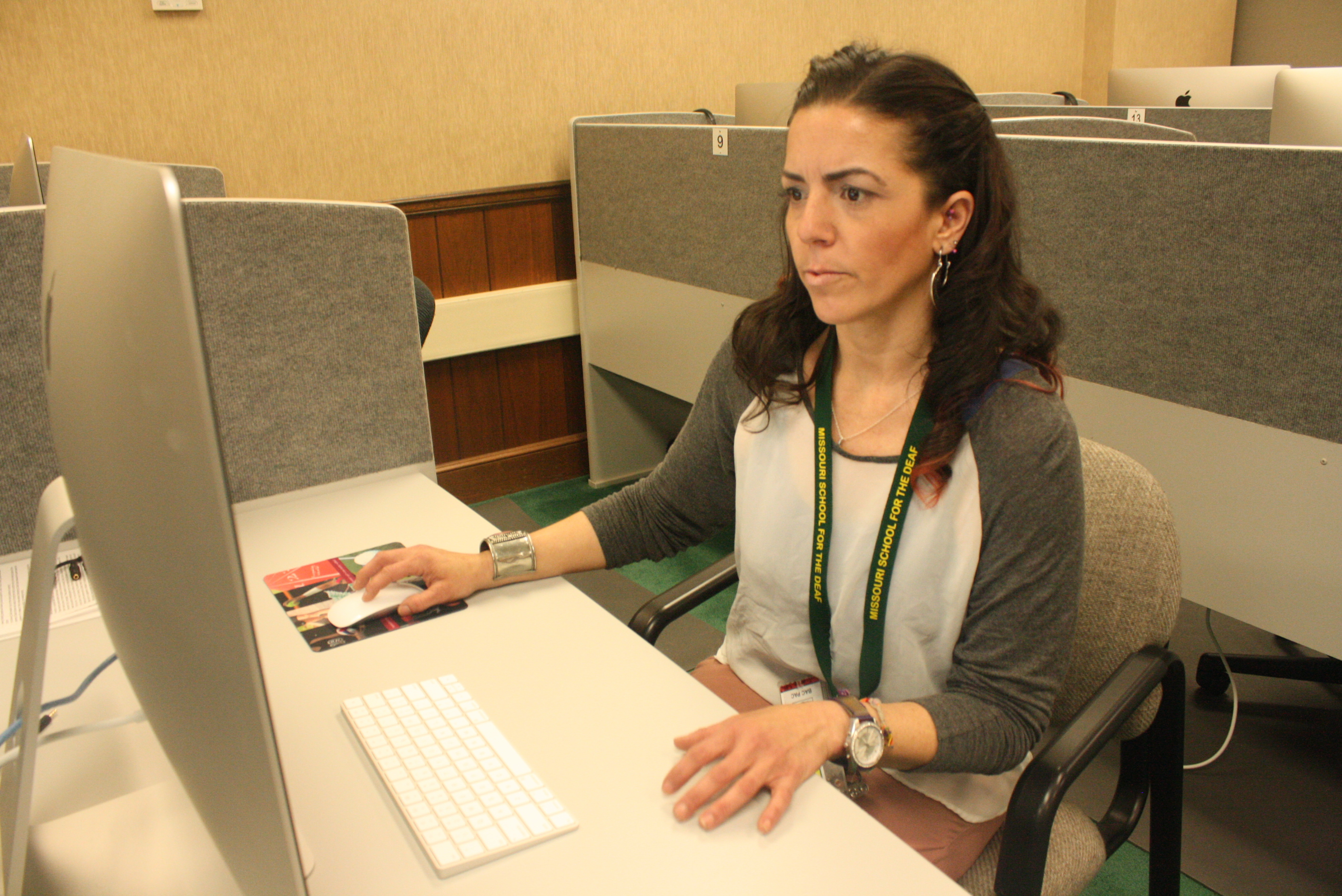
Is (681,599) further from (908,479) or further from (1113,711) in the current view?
(1113,711)

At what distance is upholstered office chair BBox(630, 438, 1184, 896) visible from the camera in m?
0.85

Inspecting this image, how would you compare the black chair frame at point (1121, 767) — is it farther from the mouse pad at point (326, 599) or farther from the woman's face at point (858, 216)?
the woman's face at point (858, 216)

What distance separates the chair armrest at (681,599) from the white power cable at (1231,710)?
36.9 inches

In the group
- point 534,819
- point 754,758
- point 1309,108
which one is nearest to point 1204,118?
point 1309,108

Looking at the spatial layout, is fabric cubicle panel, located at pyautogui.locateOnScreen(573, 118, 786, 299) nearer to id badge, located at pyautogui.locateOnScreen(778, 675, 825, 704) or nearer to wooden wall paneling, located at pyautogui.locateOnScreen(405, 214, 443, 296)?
wooden wall paneling, located at pyautogui.locateOnScreen(405, 214, 443, 296)

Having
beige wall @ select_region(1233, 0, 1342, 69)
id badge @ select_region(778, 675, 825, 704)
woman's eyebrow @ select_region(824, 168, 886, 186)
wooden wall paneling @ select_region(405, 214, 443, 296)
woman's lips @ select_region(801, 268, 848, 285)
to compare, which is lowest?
id badge @ select_region(778, 675, 825, 704)

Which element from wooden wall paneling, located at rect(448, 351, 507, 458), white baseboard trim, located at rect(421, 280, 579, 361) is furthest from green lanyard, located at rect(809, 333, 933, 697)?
wooden wall paneling, located at rect(448, 351, 507, 458)

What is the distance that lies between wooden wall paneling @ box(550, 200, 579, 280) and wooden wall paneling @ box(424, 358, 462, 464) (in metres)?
0.45

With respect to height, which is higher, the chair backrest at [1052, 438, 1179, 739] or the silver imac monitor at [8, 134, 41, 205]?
the silver imac monitor at [8, 134, 41, 205]

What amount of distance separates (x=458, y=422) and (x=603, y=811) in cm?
232

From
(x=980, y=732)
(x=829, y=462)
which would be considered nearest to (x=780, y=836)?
(x=980, y=732)

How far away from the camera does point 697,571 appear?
2168 millimetres

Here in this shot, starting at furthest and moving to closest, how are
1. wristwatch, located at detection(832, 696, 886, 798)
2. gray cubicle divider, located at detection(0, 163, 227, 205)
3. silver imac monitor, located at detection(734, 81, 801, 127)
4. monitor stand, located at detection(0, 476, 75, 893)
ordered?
silver imac monitor, located at detection(734, 81, 801, 127) < gray cubicle divider, located at detection(0, 163, 227, 205) < wristwatch, located at detection(832, 696, 886, 798) < monitor stand, located at detection(0, 476, 75, 893)

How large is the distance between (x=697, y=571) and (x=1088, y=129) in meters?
1.18
